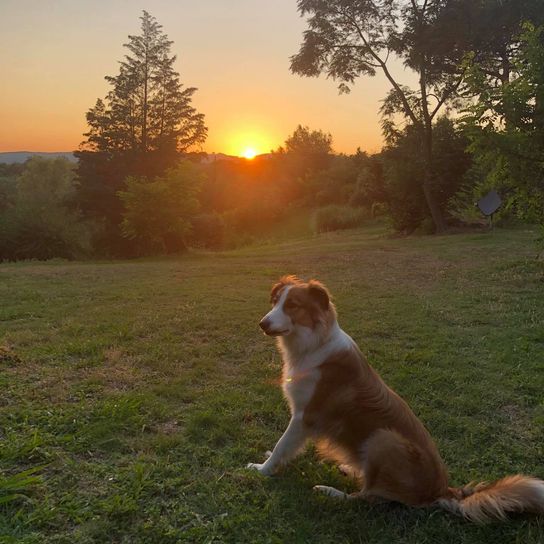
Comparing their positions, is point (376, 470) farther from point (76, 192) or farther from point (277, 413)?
point (76, 192)

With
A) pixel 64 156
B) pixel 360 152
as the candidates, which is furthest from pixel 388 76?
pixel 64 156

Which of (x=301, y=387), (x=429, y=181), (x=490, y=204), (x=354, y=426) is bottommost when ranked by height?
(x=354, y=426)

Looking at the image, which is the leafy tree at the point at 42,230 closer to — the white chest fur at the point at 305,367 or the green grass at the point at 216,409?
the green grass at the point at 216,409

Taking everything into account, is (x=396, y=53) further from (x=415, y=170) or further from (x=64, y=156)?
(x=64, y=156)

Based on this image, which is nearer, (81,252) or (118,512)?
(118,512)

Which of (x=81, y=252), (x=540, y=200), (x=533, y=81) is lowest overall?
(x=81, y=252)

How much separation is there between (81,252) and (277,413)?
93.0 ft

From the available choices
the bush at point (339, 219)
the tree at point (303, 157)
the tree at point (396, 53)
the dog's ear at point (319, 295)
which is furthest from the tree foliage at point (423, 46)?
the tree at point (303, 157)

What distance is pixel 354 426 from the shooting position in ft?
10.1

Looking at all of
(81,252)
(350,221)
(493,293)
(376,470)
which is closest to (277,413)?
(376,470)

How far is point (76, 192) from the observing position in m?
33.1

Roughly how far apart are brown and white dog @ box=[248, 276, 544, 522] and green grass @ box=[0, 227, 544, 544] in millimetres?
142

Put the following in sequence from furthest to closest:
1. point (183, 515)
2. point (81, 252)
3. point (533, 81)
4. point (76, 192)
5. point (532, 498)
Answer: point (76, 192), point (81, 252), point (533, 81), point (183, 515), point (532, 498)

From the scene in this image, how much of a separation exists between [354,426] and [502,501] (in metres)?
0.93
